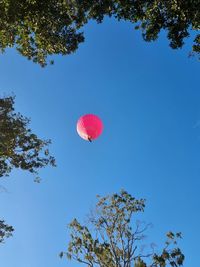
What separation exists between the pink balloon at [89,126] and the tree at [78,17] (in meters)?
3.24

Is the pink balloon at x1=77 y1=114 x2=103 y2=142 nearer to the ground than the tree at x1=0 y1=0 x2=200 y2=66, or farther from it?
nearer to the ground

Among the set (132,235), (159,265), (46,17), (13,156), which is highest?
(46,17)

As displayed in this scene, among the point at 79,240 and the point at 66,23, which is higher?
the point at 66,23

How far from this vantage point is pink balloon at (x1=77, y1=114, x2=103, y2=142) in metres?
14.3

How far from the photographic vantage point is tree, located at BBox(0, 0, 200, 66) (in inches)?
522

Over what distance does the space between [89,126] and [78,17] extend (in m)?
4.31

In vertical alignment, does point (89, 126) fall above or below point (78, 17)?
below

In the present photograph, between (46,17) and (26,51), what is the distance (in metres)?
2.24

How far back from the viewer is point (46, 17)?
45.9 feet

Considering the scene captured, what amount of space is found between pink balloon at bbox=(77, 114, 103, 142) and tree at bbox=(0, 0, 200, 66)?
324 cm

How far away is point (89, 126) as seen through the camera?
1428cm

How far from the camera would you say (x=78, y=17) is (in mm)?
14164

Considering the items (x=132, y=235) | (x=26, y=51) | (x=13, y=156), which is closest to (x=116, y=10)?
(x=26, y=51)

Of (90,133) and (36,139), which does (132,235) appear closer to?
(36,139)
